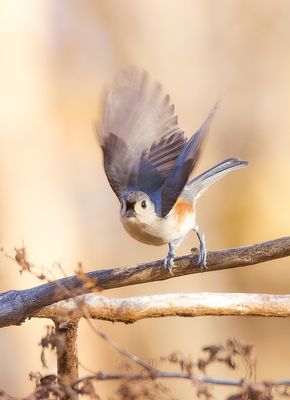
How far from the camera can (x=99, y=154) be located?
671cm

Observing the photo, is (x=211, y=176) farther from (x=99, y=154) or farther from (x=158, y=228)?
(x=99, y=154)

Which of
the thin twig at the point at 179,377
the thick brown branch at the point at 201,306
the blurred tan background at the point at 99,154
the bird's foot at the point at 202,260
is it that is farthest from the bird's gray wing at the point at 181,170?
the blurred tan background at the point at 99,154

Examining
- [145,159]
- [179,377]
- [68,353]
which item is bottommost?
[179,377]

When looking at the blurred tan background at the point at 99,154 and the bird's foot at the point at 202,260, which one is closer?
the bird's foot at the point at 202,260

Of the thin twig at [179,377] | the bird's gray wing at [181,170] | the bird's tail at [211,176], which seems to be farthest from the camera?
the bird's tail at [211,176]

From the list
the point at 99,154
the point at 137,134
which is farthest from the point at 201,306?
the point at 99,154

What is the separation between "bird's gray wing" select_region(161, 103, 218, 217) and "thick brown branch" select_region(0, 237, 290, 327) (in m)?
0.36

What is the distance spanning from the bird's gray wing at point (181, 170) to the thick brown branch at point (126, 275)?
36cm

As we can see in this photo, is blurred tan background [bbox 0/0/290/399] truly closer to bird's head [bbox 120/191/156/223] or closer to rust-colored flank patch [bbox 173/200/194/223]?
rust-colored flank patch [bbox 173/200/194/223]

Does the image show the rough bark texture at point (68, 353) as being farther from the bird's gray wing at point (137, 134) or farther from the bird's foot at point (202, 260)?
the bird's gray wing at point (137, 134)

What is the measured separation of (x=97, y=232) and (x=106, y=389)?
112cm

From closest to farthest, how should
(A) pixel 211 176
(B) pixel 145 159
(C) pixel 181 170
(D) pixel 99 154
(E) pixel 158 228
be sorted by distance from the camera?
→ (C) pixel 181 170 → (E) pixel 158 228 → (B) pixel 145 159 → (A) pixel 211 176 → (D) pixel 99 154

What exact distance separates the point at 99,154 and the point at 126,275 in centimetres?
450

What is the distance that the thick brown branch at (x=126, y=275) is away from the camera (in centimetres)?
221
